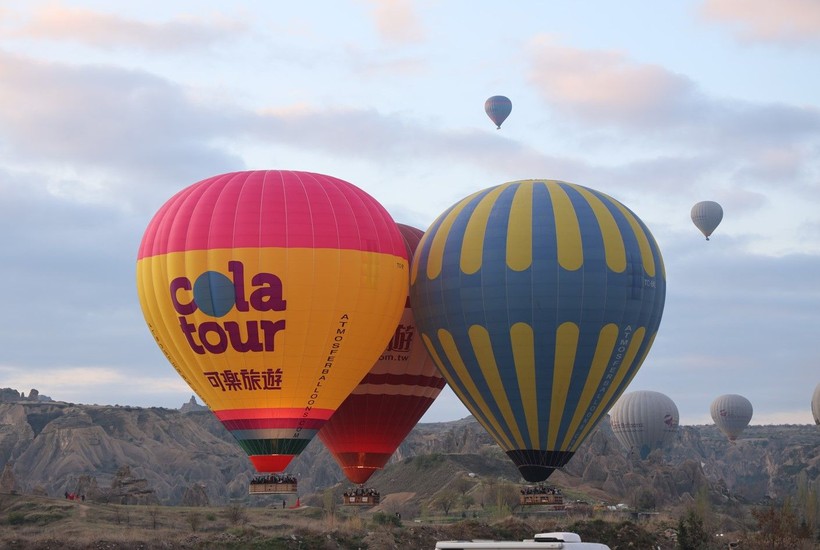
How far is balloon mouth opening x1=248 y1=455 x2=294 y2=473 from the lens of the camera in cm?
4938

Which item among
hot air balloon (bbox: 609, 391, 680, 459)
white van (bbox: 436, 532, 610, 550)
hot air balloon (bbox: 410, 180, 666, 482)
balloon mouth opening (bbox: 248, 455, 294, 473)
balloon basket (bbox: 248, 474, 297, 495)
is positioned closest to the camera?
white van (bbox: 436, 532, 610, 550)

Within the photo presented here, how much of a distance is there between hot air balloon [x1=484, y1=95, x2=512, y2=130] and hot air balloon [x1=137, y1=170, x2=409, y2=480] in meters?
38.2

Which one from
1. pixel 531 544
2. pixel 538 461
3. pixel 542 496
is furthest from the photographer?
pixel 542 496

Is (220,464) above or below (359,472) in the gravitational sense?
above

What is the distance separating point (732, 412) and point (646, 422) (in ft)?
94.5

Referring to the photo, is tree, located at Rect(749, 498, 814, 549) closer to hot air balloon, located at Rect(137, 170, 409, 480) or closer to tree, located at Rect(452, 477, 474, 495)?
hot air balloon, located at Rect(137, 170, 409, 480)

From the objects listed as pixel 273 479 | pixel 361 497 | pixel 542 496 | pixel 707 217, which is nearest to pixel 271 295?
pixel 273 479

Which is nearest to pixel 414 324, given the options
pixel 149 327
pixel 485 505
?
pixel 149 327

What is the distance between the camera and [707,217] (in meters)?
108

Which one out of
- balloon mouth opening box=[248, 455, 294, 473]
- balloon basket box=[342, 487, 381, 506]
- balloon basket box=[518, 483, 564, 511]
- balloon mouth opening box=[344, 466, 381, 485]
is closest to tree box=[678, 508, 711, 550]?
balloon basket box=[518, 483, 564, 511]

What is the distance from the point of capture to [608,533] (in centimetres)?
6284

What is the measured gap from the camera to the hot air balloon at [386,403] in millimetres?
55062

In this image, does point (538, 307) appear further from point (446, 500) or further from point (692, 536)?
point (446, 500)

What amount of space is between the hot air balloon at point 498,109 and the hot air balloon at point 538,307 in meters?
34.4
